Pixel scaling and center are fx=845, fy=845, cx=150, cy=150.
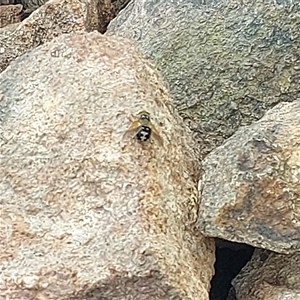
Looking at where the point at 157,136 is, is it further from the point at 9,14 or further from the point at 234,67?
the point at 9,14

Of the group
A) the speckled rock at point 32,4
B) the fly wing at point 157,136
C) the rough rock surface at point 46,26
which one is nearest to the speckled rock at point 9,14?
the speckled rock at point 32,4

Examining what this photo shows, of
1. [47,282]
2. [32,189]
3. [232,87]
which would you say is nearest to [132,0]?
[232,87]

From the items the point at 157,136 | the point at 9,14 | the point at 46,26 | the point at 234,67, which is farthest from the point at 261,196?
the point at 9,14

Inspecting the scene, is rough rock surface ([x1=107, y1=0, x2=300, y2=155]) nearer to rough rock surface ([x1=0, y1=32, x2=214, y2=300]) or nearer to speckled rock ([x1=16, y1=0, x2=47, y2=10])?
rough rock surface ([x1=0, y1=32, x2=214, y2=300])

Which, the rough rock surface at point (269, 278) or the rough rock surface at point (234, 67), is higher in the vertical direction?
the rough rock surface at point (234, 67)

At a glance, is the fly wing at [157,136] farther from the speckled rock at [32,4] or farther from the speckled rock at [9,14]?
the speckled rock at [32,4]

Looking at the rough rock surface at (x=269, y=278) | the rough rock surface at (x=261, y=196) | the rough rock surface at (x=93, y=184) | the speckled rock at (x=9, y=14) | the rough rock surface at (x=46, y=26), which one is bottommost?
the rough rock surface at (x=269, y=278)

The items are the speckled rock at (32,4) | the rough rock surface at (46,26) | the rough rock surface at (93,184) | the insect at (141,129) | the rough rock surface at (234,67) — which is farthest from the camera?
the speckled rock at (32,4)
